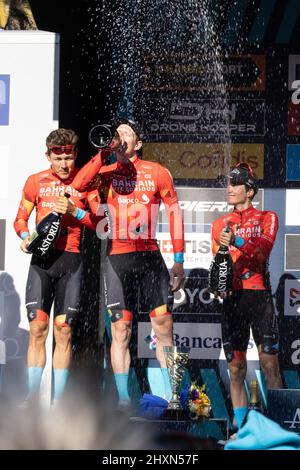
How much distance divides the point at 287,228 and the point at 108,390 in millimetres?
1800

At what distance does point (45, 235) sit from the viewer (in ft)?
18.3

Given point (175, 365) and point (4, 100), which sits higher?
point (4, 100)

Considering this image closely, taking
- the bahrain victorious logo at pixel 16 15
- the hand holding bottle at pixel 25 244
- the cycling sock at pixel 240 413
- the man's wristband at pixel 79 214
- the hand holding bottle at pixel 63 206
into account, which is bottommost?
the cycling sock at pixel 240 413

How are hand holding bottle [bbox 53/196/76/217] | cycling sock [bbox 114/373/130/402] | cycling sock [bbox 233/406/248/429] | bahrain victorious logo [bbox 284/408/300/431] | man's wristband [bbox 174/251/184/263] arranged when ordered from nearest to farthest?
bahrain victorious logo [bbox 284/408/300/431]
cycling sock [bbox 114/373/130/402]
hand holding bottle [bbox 53/196/76/217]
man's wristband [bbox 174/251/184/263]
cycling sock [bbox 233/406/248/429]

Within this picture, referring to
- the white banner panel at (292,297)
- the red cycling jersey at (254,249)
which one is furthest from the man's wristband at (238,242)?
the white banner panel at (292,297)

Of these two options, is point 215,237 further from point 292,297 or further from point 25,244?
point 25,244

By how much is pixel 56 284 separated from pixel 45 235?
0.39 meters

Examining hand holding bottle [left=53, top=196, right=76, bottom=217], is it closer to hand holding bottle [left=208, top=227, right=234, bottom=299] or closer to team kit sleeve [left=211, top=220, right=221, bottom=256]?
hand holding bottle [left=208, top=227, right=234, bottom=299]

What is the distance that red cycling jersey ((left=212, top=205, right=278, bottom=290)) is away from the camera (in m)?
6.08

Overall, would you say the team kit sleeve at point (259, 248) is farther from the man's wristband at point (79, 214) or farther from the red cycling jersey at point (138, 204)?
the man's wristband at point (79, 214)

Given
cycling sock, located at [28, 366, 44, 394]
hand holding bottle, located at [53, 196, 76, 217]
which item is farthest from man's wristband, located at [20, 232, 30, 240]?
cycling sock, located at [28, 366, 44, 394]

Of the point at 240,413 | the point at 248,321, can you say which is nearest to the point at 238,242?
the point at 248,321

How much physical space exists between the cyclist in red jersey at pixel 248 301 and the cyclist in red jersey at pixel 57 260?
97 cm

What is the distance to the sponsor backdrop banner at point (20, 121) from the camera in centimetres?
604
